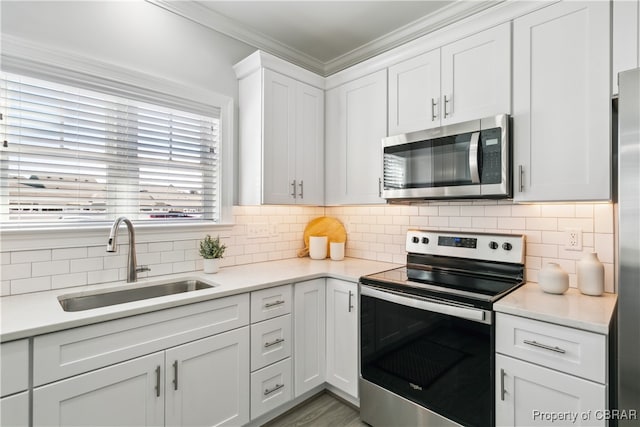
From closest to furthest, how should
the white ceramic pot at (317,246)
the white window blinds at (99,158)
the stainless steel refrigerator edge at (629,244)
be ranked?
1. the stainless steel refrigerator edge at (629,244)
2. the white window blinds at (99,158)
3. the white ceramic pot at (317,246)

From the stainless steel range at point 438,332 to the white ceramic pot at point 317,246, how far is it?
0.75 meters

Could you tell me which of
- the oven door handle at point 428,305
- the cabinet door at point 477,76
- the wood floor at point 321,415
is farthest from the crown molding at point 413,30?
the wood floor at point 321,415

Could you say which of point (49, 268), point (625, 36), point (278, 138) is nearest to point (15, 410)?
point (49, 268)

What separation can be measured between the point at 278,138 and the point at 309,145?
12.0 inches

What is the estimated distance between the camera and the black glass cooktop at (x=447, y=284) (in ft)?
5.24

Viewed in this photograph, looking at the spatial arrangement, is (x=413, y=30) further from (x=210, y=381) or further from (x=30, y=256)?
(x=30, y=256)

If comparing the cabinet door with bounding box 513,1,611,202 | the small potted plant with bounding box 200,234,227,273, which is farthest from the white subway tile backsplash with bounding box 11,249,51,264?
the cabinet door with bounding box 513,1,611,202

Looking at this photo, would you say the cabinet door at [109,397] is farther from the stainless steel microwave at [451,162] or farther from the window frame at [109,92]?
the stainless steel microwave at [451,162]

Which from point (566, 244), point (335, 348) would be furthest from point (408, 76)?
point (335, 348)

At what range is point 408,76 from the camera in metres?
2.17

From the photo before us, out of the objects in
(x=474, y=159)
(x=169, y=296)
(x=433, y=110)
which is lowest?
(x=169, y=296)

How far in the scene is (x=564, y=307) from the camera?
143 centimetres

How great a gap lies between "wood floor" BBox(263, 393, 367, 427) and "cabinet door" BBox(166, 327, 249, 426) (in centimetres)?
35

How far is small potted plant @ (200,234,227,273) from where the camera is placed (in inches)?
84.7
